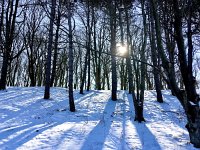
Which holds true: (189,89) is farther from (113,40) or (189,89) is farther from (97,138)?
(113,40)

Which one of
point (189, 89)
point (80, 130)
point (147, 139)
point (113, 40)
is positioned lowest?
point (147, 139)

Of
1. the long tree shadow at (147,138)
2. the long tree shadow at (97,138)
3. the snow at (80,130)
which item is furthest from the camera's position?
the long tree shadow at (147,138)

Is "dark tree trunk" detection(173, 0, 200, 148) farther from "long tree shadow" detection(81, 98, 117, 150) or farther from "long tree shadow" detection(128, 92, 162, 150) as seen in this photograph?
"long tree shadow" detection(81, 98, 117, 150)

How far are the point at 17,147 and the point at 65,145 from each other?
113 cm

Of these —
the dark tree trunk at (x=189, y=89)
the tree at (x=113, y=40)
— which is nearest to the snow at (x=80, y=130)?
the dark tree trunk at (x=189, y=89)

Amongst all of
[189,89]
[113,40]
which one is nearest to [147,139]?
[189,89]

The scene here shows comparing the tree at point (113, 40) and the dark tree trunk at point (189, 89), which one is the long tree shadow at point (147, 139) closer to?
the dark tree trunk at point (189, 89)

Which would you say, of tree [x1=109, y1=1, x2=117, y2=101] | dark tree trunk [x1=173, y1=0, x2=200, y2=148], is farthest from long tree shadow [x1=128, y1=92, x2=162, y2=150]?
tree [x1=109, y1=1, x2=117, y2=101]

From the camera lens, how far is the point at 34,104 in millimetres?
14352

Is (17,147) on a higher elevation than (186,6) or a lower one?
lower

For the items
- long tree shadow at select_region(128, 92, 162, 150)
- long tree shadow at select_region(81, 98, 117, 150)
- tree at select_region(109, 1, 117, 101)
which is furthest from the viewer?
tree at select_region(109, 1, 117, 101)

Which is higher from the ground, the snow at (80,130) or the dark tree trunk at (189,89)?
the dark tree trunk at (189,89)

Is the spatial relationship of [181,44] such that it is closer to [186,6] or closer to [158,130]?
[186,6]

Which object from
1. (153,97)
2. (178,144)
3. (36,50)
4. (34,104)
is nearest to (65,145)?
(178,144)
